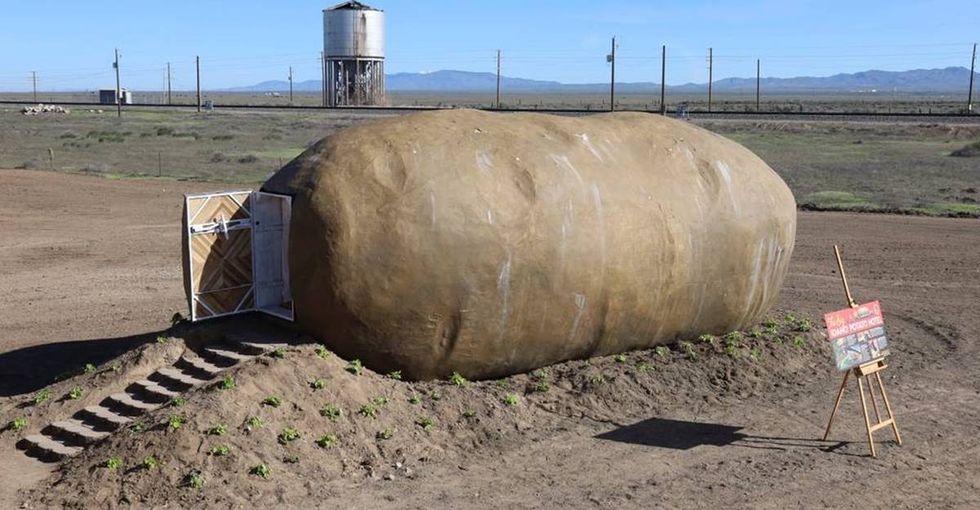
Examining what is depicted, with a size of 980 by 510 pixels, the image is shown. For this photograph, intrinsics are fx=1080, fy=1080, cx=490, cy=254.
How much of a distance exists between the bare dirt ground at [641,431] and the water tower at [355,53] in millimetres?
64889

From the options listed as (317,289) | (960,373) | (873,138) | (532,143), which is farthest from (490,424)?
(873,138)

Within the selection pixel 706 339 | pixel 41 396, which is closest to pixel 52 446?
pixel 41 396

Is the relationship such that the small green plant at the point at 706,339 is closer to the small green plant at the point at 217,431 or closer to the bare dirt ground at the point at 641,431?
the bare dirt ground at the point at 641,431

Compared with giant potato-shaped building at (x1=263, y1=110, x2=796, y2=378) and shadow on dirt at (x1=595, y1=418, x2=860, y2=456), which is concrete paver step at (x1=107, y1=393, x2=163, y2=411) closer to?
giant potato-shaped building at (x1=263, y1=110, x2=796, y2=378)

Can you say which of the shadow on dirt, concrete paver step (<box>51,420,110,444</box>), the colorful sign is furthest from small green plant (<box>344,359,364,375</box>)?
the colorful sign

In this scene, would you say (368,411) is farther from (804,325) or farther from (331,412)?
(804,325)

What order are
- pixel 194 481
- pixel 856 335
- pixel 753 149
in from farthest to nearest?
pixel 753 149, pixel 856 335, pixel 194 481

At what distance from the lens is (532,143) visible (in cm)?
1389

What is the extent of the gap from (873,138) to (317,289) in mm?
50410

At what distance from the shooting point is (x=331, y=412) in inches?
466

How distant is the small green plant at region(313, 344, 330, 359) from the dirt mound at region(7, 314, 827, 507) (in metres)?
0.01

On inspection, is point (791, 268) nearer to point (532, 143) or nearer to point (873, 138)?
point (532, 143)

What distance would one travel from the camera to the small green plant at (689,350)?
14.9m

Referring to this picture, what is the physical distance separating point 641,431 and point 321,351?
390 centimetres
